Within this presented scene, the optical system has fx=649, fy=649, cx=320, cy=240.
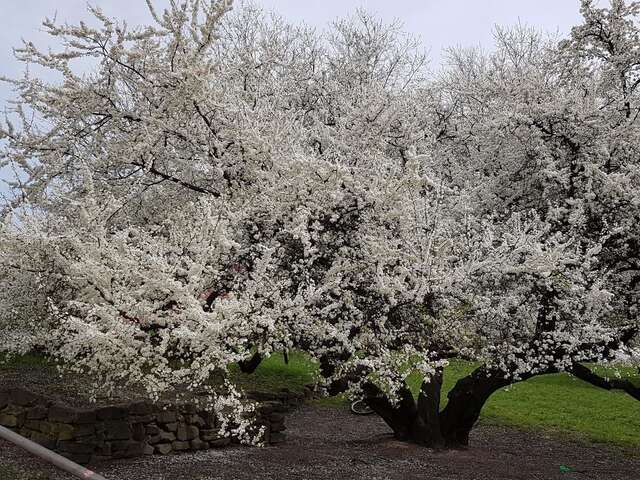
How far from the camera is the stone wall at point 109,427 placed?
8406mm

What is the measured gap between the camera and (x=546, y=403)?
17766 mm

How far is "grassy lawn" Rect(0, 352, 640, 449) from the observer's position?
14.4 metres

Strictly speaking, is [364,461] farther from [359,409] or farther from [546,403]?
[546,403]

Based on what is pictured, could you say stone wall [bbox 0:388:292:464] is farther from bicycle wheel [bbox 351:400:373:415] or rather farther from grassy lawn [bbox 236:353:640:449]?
grassy lawn [bbox 236:353:640:449]

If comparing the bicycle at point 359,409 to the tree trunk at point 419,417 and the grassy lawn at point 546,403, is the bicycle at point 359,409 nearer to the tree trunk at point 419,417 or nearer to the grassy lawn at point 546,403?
the grassy lawn at point 546,403

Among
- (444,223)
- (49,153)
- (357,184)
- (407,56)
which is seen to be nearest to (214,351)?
(357,184)

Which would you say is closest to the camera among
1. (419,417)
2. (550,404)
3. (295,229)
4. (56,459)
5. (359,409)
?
(56,459)

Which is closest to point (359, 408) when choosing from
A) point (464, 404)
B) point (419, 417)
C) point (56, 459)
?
point (419, 417)

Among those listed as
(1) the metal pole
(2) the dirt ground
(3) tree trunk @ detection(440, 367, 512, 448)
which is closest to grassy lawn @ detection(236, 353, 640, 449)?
(2) the dirt ground

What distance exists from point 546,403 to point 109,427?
1301 centimetres

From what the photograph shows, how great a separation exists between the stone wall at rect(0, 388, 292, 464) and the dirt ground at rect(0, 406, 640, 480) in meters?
0.22

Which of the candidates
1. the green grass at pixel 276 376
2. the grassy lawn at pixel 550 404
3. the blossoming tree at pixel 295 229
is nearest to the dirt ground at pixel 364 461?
Result: the blossoming tree at pixel 295 229

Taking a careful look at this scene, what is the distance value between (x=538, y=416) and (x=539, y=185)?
8.35 m

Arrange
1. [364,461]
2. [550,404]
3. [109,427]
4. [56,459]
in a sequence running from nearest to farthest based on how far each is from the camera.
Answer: [56,459]
[109,427]
[364,461]
[550,404]
